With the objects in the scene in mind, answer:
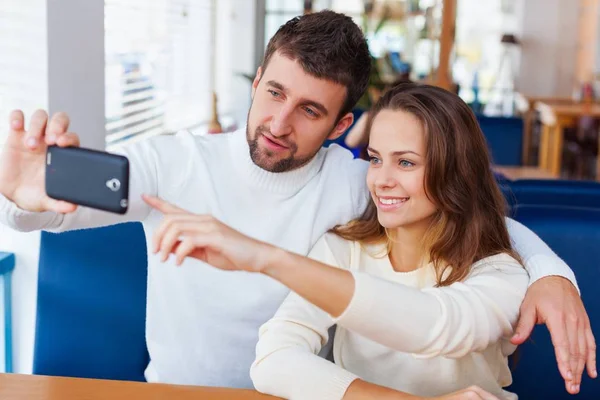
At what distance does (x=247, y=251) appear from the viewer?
1078 millimetres

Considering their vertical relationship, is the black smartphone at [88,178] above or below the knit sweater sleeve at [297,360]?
above

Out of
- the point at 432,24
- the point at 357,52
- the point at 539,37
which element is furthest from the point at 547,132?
the point at 357,52

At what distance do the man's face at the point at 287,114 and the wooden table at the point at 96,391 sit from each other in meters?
0.55

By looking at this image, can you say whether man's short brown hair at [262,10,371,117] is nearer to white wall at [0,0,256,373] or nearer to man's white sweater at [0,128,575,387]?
man's white sweater at [0,128,575,387]

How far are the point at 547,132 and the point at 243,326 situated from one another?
18.4 ft

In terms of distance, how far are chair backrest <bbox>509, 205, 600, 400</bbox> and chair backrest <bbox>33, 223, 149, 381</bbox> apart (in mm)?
864

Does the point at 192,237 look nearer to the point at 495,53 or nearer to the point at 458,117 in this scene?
the point at 458,117

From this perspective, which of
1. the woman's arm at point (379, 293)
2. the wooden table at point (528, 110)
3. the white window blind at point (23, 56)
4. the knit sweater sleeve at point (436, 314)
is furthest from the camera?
the wooden table at point (528, 110)

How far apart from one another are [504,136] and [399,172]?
2316 mm

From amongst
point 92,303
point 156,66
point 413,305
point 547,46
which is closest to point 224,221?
point 92,303

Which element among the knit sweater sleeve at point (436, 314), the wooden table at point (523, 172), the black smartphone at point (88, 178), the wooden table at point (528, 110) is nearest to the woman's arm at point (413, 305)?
the knit sweater sleeve at point (436, 314)

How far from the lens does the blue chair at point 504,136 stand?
3.72 meters

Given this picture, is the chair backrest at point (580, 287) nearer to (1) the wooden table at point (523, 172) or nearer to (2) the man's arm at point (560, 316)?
(2) the man's arm at point (560, 316)

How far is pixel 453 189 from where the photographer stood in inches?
63.2
